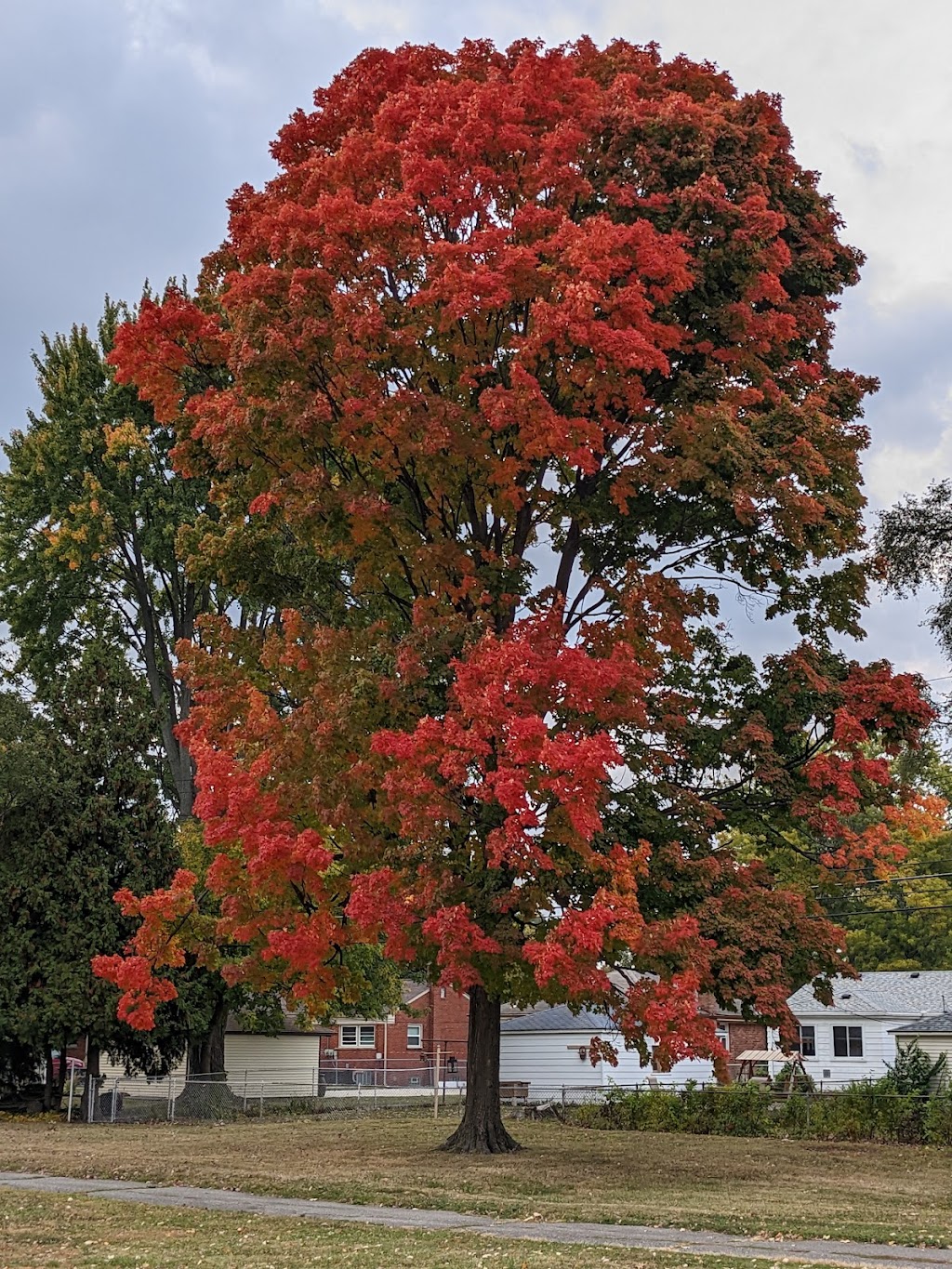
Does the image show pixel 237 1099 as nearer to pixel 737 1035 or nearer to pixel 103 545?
pixel 103 545

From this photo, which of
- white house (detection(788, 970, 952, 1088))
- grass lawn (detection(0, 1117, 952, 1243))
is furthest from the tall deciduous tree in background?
white house (detection(788, 970, 952, 1088))

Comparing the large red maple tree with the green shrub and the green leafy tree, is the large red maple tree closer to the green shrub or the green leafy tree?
the green shrub

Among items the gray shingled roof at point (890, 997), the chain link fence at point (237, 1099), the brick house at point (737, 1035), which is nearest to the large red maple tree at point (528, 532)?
the chain link fence at point (237, 1099)

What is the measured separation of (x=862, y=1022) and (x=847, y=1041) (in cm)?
88

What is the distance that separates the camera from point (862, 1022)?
136ft

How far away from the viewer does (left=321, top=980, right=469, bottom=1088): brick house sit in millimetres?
54312

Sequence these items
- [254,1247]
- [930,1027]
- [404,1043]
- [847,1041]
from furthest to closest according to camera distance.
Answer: [404,1043], [847,1041], [930,1027], [254,1247]

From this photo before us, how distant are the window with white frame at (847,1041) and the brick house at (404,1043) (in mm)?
17237

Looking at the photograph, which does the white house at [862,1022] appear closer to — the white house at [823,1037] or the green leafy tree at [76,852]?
the white house at [823,1037]

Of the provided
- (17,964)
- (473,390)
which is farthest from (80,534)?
(473,390)

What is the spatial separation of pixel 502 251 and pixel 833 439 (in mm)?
5283

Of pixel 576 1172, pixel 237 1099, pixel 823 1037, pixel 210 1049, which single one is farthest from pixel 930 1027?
pixel 576 1172

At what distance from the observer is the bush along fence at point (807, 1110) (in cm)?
2645

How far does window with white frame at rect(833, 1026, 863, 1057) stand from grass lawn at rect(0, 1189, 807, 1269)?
107 ft
